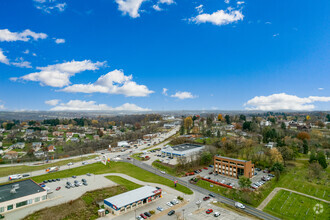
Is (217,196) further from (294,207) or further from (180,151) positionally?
(180,151)

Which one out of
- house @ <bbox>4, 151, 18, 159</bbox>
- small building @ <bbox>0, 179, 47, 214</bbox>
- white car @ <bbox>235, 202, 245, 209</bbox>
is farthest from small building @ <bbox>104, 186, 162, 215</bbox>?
house @ <bbox>4, 151, 18, 159</bbox>

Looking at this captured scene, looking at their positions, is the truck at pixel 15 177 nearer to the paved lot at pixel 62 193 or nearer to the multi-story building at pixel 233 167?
the paved lot at pixel 62 193

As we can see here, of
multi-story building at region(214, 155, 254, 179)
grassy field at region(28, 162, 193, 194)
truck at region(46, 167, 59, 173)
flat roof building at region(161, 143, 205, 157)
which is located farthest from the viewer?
flat roof building at region(161, 143, 205, 157)

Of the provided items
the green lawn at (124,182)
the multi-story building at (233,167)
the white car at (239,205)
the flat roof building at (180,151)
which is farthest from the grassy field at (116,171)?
the flat roof building at (180,151)

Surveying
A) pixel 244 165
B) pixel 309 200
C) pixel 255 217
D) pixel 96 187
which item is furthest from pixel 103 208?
pixel 309 200

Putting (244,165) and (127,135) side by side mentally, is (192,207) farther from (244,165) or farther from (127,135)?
(127,135)

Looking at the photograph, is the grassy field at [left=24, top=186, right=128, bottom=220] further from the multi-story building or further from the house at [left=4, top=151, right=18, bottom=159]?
the house at [left=4, top=151, right=18, bottom=159]

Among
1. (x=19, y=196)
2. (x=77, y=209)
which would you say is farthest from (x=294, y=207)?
(x=19, y=196)
